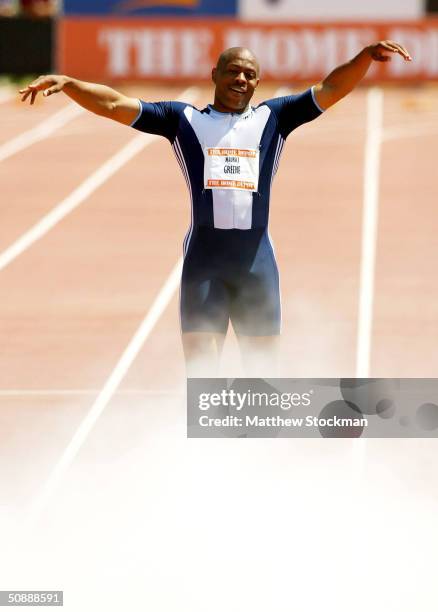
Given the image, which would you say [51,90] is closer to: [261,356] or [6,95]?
[261,356]

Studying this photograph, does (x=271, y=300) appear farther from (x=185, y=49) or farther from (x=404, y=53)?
(x=185, y=49)

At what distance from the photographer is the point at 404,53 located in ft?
20.7

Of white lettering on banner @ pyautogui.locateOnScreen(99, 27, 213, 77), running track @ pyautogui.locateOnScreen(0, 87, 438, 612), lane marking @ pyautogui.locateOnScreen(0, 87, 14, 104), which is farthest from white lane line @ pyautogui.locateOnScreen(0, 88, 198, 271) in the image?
white lettering on banner @ pyautogui.locateOnScreen(99, 27, 213, 77)

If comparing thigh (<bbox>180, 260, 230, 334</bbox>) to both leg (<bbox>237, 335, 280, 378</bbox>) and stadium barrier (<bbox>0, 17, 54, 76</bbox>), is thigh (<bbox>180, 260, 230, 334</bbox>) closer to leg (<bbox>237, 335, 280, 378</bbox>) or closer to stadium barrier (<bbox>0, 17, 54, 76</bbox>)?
leg (<bbox>237, 335, 280, 378</bbox>)

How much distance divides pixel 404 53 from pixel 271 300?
1338 mm

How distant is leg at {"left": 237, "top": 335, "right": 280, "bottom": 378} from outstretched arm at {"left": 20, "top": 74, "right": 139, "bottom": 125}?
1228 mm

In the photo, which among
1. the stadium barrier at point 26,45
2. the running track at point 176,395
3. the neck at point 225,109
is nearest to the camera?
the running track at point 176,395

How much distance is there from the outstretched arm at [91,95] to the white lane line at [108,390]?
6.55 feet

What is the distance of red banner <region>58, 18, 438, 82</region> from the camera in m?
27.9

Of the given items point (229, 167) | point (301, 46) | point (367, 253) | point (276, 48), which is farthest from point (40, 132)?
point (229, 167)

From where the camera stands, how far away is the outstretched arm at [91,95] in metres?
6.09

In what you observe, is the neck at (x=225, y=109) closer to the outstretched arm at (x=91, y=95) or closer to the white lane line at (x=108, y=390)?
the outstretched arm at (x=91, y=95)

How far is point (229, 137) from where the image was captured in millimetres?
6410

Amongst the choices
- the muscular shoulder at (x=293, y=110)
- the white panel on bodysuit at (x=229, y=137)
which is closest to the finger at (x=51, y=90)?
the white panel on bodysuit at (x=229, y=137)
